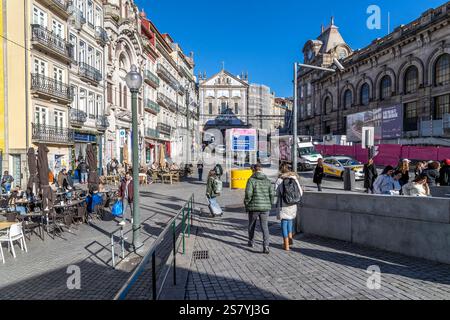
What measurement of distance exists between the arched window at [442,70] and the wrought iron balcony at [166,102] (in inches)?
1291

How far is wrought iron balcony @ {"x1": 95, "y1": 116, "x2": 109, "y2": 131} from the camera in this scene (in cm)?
2888

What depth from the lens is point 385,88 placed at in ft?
141

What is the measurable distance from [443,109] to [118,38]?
33.6 m

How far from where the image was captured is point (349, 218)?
23.5ft

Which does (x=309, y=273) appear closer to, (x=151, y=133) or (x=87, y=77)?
(x=87, y=77)

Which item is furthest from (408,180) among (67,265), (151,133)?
(151,133)

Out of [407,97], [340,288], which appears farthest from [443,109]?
[340,288]

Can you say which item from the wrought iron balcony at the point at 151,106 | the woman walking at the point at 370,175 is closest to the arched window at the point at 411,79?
the woman walking at the point at 370,175

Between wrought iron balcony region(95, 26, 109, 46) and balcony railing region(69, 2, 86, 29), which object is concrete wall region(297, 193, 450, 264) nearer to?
balcony railing region(69, 2, 86, 29)

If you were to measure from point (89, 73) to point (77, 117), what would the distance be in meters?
Answer: 4.27

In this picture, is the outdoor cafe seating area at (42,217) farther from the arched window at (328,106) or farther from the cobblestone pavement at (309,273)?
the arched window at (328,106)

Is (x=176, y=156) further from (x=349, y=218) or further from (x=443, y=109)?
(x=349, y=218)

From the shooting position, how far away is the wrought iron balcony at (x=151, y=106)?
133 ft

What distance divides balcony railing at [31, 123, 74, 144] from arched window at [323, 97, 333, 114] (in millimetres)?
43708
